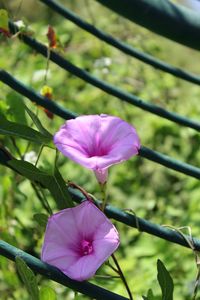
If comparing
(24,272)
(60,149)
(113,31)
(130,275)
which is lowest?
(130,275)

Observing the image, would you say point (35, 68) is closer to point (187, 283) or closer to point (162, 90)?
point (162, 90)

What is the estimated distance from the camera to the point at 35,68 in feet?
9.05

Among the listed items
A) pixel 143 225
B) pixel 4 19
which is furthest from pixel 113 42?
pixel 143 225

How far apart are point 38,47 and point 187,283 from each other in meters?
0.74

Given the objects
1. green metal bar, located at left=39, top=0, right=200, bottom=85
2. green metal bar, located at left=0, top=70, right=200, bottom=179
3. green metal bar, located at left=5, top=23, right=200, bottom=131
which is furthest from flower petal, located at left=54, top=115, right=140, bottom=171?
green metal bar, located at left=39, top=0, right=200, bottom=85

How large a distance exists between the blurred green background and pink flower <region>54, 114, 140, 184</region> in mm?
475

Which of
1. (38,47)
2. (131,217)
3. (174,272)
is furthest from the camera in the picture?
(174,272)

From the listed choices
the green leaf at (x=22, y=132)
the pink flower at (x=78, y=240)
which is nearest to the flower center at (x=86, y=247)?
the pink flower at (x=78, y=240)

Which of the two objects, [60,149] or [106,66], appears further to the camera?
[106,66]

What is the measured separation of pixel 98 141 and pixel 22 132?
89mm

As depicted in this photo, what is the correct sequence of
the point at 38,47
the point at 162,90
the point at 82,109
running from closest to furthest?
the point at 38,47, the point at 82,109, the point at 162,90

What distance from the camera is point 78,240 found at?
0.80 m

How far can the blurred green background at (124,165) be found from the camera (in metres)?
1.73

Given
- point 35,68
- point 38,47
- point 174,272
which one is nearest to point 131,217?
point 38,47
